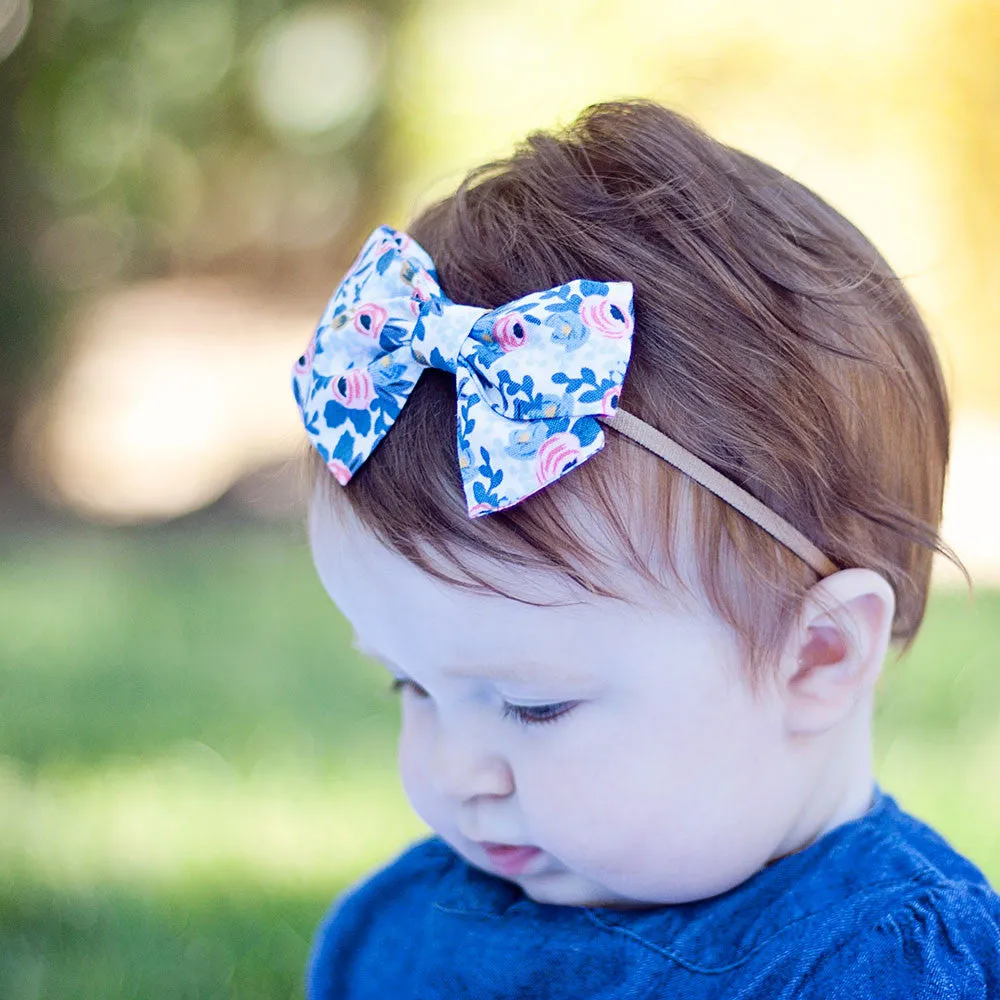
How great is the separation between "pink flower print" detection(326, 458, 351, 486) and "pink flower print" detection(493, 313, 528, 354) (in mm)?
213

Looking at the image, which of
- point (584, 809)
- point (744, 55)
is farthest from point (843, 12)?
point (584, 809)

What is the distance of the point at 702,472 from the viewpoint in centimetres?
123

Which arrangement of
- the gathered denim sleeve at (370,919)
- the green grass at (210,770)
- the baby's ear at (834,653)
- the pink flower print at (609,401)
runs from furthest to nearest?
the green grass at (210,770), the gathered denim sleeve at (370,919), the baby's ear at (834,653), the pink flower print at (609,401)

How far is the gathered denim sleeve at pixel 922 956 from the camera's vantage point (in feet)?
3.94

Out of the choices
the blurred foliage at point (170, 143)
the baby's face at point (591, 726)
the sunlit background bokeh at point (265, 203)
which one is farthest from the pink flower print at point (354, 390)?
the blurred foliage at point (170, 143)

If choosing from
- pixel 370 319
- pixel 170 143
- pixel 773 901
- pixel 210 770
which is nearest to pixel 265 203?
pixel 170 143

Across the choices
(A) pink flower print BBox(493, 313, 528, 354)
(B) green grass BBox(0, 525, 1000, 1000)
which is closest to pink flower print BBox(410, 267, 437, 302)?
(A) pink flower print BBox(493, 313, 528, 354)

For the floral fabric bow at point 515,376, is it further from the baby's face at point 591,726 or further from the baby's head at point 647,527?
the baby's face at point 591,726

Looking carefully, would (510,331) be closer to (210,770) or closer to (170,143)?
(210,770)

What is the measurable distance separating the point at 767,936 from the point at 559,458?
54 centimetres

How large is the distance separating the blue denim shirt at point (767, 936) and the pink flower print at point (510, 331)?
0.63m

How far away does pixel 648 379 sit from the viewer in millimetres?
1239

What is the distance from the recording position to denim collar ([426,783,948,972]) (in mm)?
1295

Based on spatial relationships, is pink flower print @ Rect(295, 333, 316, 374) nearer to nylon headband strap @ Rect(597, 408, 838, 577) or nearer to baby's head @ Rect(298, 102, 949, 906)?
baby's head @ Rect(298, 102, 949, 906)
